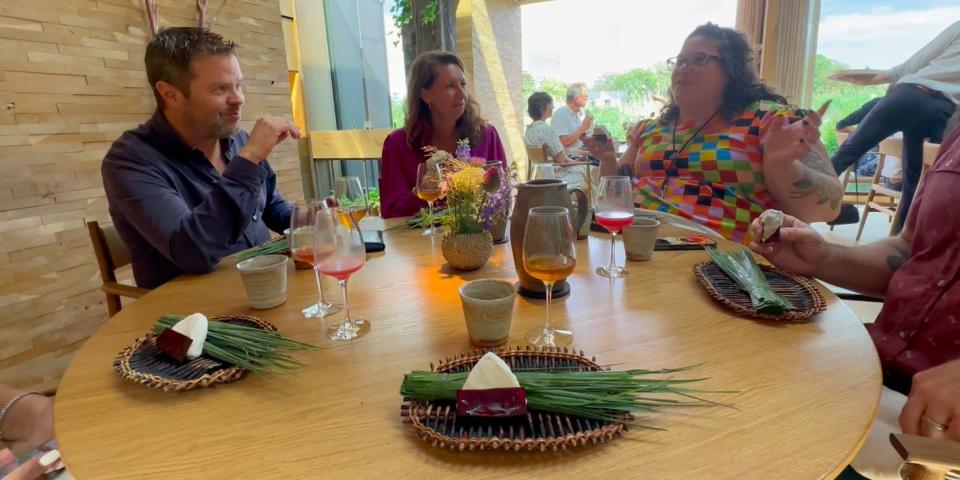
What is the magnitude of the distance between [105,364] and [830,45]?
229 inches

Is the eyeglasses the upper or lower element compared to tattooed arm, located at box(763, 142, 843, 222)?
upper

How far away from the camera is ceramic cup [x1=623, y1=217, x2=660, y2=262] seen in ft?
4.05

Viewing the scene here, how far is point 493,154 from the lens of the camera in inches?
103

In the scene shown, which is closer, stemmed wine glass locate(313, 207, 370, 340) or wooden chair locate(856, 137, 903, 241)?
stemmed wine glass locate(313, 207, 370, 340)

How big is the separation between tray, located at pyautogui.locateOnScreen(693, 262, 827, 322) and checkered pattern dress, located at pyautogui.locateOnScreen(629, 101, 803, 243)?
0.83 metres

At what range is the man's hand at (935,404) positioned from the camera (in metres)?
0.77

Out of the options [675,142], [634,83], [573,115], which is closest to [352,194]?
[675,142]

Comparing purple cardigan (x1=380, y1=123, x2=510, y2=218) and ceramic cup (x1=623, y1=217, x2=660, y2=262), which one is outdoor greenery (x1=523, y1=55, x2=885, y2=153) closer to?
purple cardigan (x1=380, y1=123, x2=510, y2=218)

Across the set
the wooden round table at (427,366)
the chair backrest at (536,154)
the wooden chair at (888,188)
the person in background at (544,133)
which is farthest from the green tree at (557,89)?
the wooden round table at (427,366)

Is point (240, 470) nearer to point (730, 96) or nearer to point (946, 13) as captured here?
point (730, 96)

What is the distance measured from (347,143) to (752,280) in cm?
469

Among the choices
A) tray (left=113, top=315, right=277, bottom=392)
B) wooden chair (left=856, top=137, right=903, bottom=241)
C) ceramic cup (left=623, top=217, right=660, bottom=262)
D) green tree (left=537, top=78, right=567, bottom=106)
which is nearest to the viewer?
tray (left=113, top=315, right=277, bottom=392)

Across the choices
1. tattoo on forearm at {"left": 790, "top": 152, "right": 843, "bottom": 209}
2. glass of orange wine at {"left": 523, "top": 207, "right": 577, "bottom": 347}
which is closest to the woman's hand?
tattoo on forearm at {"left": 790, "top": 152, "right": 843, "bottom": 209}

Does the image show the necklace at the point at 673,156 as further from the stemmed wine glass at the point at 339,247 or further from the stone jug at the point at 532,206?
the stemmed wine glass at the point at 339,247
